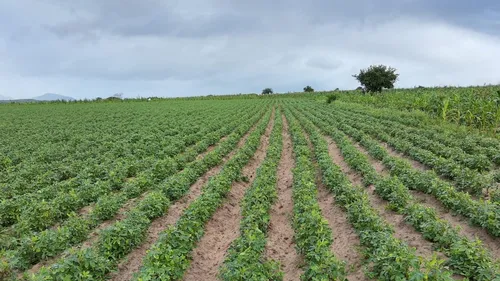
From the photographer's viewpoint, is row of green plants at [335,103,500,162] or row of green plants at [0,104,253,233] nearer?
row of green plants at [0,104,253,233]

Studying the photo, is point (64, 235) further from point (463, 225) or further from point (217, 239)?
point (463, 225)

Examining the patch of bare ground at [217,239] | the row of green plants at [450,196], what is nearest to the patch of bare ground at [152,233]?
the patch of bare ground at [217,239]

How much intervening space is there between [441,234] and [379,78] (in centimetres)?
6330

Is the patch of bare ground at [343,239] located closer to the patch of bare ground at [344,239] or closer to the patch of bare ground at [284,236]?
the patch of bare ground at [344,239]

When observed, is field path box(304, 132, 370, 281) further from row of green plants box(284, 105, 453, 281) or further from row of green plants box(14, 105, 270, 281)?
row of green plants box(14, 105, 270, 281)

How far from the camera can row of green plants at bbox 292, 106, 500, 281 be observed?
482cm

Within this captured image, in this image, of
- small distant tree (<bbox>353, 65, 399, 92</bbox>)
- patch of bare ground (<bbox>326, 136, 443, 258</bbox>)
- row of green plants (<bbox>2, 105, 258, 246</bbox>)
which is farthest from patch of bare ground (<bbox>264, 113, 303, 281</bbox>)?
small distant tree (<bbox>353, 65, 399, 92</bbox>)

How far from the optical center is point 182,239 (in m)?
6.15

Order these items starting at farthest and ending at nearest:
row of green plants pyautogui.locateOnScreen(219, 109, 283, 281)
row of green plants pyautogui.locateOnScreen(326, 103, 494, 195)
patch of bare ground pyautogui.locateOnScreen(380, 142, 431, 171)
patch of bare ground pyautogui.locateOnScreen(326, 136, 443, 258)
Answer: patch of bare ground pyautogui.locateOnScreen(380, 142, 431, 171) < row of green plants pyautogui.locateOnScreen(326, 103, 494, 195) < patch of bare ground pyautogui.locateOnScreen(326, 136, 443, 258) < row of green plants pyautogui.locateOnScreen(219, 109, 283, 281)

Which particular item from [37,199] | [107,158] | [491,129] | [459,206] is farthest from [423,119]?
[37,199]

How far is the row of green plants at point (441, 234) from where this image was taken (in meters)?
4.82

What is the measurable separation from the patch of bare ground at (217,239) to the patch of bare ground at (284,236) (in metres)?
0.82

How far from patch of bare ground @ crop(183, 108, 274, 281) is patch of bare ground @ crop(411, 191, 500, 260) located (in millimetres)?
4292

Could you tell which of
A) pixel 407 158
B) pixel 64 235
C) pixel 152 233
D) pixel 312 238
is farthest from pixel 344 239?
pixel 407 158
